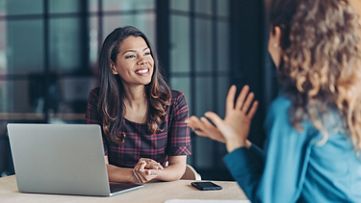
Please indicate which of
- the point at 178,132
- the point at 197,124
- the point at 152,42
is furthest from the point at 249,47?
the point at 197,124

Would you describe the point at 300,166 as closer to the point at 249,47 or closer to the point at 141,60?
the point at 141,60

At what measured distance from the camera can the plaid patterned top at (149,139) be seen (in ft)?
8.24

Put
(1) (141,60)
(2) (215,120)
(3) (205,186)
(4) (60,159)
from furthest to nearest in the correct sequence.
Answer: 1. (1) (141,60)
2. (3) (205,186)
3. (4) (60,159)
4. (2) (215,120)

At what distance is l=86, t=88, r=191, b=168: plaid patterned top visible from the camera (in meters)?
2.51

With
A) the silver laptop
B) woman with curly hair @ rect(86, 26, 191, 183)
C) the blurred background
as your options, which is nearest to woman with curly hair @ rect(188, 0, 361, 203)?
the silver laptop

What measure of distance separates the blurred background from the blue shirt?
368cm

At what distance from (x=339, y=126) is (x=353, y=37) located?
20cm

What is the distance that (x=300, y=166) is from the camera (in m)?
1.41

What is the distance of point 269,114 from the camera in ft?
4.67

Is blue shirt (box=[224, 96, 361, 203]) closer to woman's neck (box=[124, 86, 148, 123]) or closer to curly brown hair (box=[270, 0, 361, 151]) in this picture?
curly brown hair (box=[270, 0, 361, 151])

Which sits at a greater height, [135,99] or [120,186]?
[135,99]

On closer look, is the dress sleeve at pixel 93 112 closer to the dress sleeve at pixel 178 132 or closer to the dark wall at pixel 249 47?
the dress sleeve at pixel 178 132

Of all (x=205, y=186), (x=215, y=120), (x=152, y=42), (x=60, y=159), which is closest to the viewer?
(x=215, y=120)

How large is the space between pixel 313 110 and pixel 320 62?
0.34 feet
